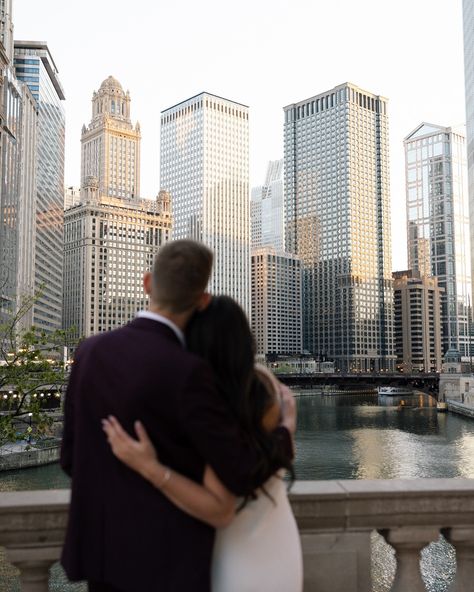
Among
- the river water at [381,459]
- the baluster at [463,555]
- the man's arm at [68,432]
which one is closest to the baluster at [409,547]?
the baluster at [463,555]

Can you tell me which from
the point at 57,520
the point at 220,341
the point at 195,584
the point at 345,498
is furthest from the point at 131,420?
the point at 345,498

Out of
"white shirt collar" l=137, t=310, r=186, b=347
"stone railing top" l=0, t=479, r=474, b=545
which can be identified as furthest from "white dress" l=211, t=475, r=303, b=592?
"stone railing top" l=0, t=479, r=474, b=545

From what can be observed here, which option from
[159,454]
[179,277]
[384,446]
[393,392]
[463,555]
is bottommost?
[393,392]

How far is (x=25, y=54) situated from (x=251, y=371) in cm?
18600

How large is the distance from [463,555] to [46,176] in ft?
606

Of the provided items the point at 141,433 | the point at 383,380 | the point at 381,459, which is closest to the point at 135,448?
the point at 141,433

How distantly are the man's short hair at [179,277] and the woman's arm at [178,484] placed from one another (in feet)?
2.01

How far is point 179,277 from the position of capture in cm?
311

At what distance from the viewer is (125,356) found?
2.97 meters

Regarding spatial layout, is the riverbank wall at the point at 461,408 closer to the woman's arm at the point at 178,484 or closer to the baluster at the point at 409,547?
the baluster at the point at 409,547

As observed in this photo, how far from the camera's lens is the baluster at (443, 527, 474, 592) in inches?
185

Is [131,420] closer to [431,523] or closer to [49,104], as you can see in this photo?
[431,523]

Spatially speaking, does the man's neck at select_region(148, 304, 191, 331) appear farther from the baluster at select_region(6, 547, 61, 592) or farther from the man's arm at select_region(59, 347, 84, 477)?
the baluster at select_region(6, 547, 61, 592)

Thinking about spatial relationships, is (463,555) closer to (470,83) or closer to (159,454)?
(159,454)
